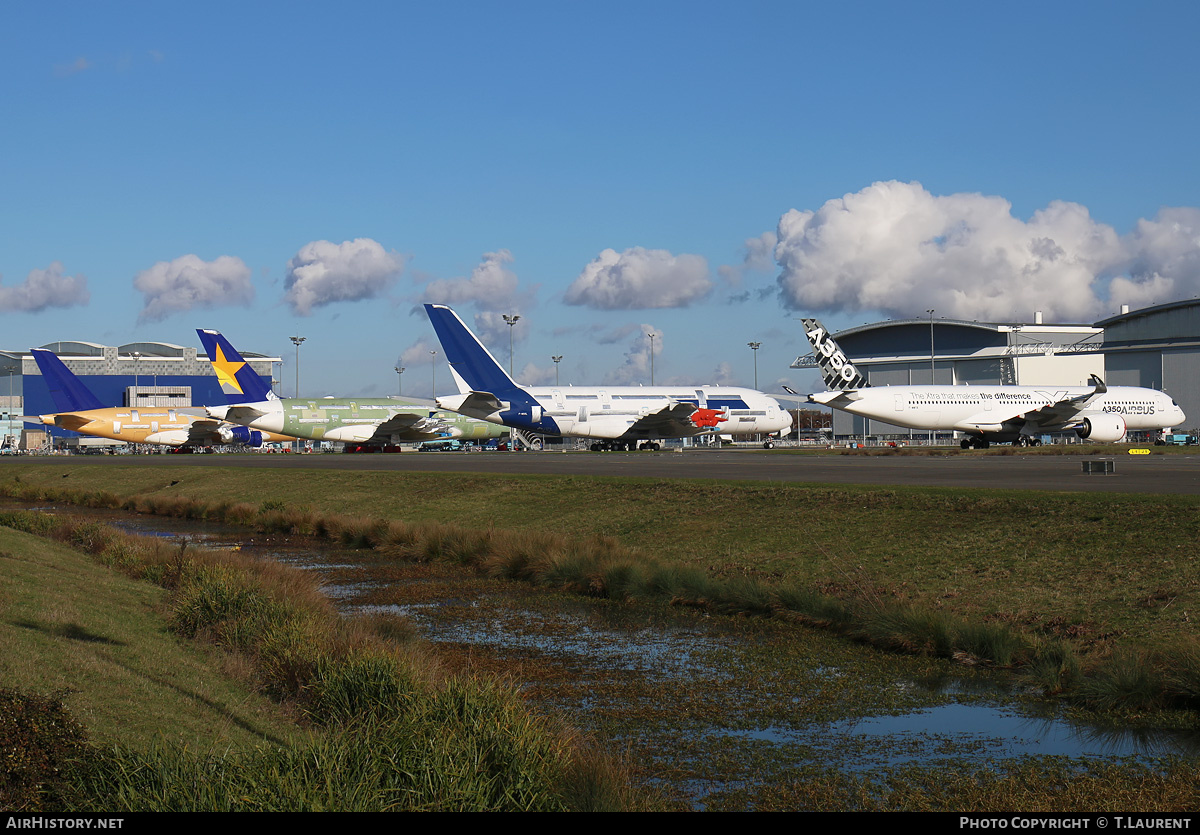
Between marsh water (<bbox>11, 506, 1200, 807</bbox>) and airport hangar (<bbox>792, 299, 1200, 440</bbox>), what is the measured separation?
80.2m

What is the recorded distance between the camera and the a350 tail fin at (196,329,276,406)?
7788cm

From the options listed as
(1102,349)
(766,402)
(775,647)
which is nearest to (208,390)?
(766,402)

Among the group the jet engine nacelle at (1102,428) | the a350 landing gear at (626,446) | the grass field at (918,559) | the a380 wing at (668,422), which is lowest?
the grass field at (918,559)

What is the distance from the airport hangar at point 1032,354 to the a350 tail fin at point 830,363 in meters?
28.6

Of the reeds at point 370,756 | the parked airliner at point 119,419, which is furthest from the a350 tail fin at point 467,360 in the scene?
the reeds at point 370,756

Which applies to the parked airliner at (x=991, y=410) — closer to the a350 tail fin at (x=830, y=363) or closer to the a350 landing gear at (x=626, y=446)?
the a350 tail fin at (x=830, y=363)

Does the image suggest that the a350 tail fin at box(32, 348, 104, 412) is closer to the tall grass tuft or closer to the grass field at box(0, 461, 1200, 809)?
the grass field at box(0, 461, 1200, 809)

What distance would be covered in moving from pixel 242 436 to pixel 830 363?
4898 cm

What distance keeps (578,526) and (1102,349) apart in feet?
268

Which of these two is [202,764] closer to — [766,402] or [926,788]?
[926,788]

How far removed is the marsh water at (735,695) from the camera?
30.5ft

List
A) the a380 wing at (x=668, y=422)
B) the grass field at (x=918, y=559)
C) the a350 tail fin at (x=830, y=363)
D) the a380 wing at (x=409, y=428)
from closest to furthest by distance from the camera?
the grass field at (x=918, y=559) < the a380 wing at (x=668, y=422) < the a350 tail fin at (x=830, y=363) < the a380 wing at (x=409, y=428)

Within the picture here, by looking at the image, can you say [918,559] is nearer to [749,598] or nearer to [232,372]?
[749,598]

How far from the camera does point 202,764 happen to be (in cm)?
648
